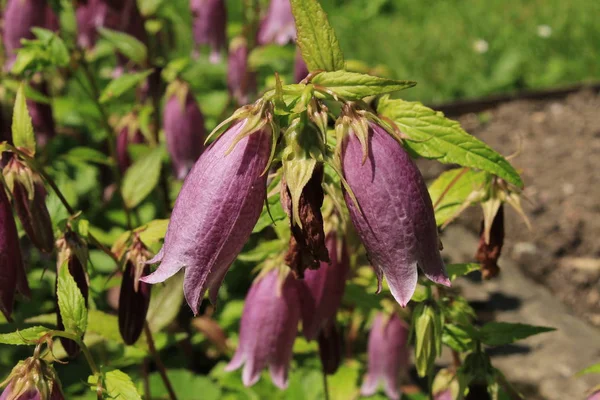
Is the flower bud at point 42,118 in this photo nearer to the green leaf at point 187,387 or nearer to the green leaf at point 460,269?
the green leaf at point 187,387

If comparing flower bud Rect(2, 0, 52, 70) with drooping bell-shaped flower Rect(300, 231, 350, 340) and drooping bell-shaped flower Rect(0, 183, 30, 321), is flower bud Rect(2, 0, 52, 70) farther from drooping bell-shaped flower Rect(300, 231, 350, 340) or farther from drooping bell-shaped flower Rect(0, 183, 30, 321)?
drooping bell-shaped flower Rect(300, 231, 350, 340)

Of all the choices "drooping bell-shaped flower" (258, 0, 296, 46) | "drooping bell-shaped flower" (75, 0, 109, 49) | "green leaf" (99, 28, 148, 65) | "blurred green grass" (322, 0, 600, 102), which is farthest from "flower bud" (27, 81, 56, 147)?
"blurred green grass" (322, 0, 600, 102)

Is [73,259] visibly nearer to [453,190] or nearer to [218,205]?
[218,205]

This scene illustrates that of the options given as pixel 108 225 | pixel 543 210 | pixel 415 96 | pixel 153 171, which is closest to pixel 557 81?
pixel 415 96

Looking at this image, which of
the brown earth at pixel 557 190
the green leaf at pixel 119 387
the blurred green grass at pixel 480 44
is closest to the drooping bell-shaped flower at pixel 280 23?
the brown earth at pixel 557 190

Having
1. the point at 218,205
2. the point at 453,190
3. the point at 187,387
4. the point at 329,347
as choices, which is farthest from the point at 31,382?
the point at 187,387

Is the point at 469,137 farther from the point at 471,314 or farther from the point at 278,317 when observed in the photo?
the point at 278,317
